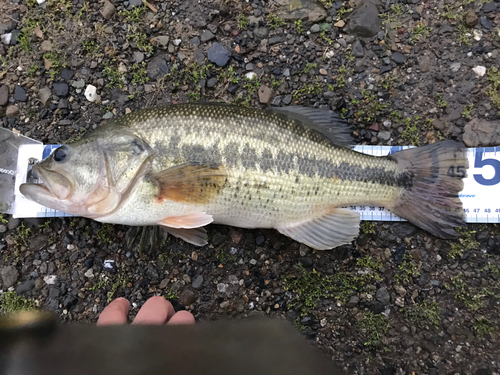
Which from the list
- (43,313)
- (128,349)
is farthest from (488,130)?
(43,313)

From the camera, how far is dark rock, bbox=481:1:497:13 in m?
2.93

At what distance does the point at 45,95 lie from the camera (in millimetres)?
3045

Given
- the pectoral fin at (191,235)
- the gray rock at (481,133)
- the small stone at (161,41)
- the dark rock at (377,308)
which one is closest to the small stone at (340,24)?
the gray rock at (481,133)

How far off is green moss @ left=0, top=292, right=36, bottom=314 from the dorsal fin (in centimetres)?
274

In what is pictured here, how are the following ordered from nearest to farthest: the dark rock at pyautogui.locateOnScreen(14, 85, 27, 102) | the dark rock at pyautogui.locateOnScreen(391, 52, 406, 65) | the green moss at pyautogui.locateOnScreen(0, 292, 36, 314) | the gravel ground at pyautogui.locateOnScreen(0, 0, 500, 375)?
the gravel ground at pyautogui.locateOnScreen(0, 0, 500, 375), the green moss at pyautogui.locateOnScreen(0, 292, 36, 314), the dark rock at pyautogui.locateOnScreen(391, 52, 406, 65), the dark rock at pyautogui.locateOnScreen(14, 85, 27, 102)

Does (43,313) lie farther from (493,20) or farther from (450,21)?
(493,20)

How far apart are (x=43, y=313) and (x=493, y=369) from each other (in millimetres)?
3761

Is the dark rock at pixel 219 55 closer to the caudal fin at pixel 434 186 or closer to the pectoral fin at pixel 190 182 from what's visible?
the pectoral fin at pixel 190 182

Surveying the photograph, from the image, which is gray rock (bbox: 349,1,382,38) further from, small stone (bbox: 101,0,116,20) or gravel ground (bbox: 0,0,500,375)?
small stone (bbox: 101,0,116,20)

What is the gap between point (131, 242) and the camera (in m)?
2.88

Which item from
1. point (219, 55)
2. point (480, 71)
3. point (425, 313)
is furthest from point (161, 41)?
point (425, 313)

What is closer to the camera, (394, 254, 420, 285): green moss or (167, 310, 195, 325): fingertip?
(167, 310, 195, 325): fingertip

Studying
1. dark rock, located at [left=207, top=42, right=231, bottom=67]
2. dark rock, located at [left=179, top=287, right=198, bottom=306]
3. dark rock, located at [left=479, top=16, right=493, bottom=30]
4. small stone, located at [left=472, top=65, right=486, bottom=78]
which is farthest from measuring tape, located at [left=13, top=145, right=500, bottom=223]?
dark rock, located at [left=207, top=42, right=231, bottom=67]

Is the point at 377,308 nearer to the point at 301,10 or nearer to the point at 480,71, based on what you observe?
the point at 480,71
